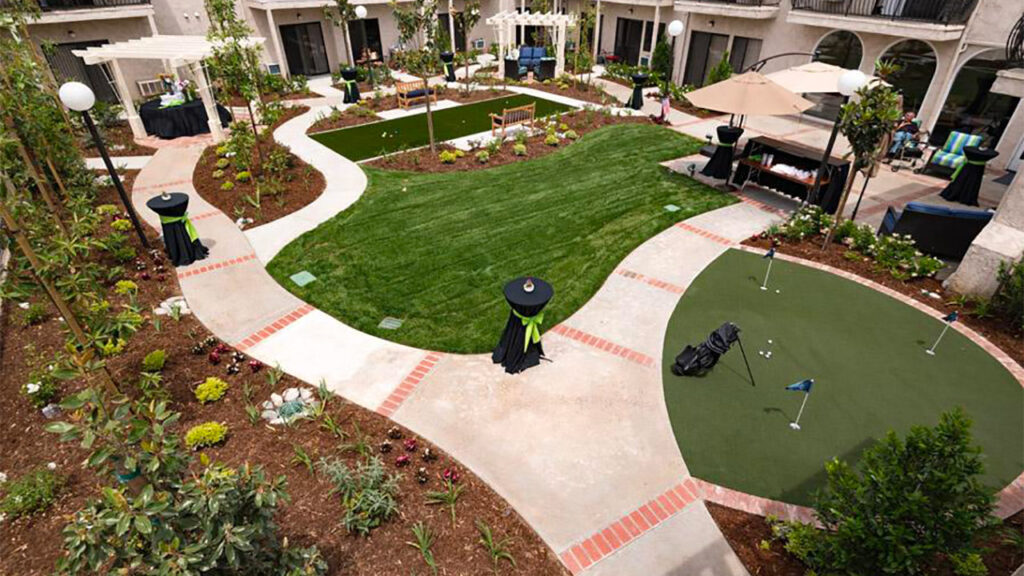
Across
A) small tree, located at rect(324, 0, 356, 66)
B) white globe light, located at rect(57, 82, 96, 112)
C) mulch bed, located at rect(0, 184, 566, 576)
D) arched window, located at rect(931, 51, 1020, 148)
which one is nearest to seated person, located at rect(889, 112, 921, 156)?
arched window, located at rect(931, 51, 1020, 148)

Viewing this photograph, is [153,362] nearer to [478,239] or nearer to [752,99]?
[478,239]

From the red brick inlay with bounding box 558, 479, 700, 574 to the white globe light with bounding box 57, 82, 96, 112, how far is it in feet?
33.8

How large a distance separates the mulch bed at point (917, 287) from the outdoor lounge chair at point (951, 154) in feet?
22.6

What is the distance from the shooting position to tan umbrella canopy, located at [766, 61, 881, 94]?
1352 cm

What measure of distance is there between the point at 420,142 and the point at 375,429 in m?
12.7

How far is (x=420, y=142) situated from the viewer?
1750 centimetres

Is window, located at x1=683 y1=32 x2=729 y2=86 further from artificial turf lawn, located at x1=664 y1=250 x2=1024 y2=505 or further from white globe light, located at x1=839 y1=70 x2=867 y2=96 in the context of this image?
artificial turf lawn, located at x1=664 y1=250 x2=1024 y2=505

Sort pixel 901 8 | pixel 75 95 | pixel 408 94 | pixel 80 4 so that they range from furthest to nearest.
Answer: pixel 408 94
pixel 80 4
pixel 901 8
pixel 75 95

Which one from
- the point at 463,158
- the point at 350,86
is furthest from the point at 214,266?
the point at 350,86

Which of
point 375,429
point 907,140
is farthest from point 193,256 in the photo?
point 907,140

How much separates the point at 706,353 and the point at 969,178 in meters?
10.9

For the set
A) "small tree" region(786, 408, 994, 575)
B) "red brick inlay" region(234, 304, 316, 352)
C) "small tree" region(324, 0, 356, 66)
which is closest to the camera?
"small tree" region(786, 408, 994, 575)

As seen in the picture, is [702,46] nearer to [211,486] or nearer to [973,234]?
[973,234]

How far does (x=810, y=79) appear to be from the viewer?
13852 mm
